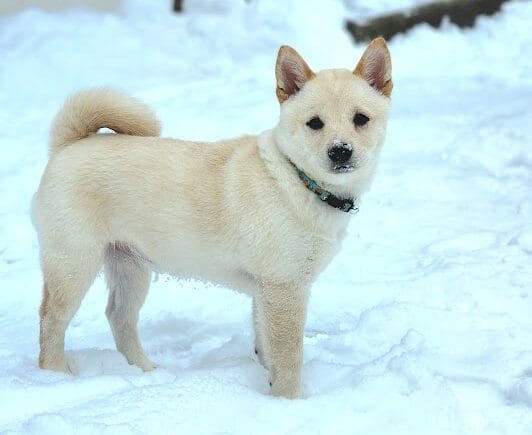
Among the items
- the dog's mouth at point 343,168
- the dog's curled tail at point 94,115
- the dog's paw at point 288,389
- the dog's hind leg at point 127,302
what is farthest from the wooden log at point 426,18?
the dog's paw at point 288,389

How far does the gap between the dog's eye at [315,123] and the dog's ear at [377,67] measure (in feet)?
0.95

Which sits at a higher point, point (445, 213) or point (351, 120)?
point (351, 120)

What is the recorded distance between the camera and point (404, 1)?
8.41 metres

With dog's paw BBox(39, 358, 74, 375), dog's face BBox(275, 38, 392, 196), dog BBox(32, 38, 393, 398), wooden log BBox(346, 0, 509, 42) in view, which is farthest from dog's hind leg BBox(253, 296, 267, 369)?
wooden log BBox(346, 0, 509, 42)

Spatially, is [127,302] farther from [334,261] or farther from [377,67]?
[377,67]

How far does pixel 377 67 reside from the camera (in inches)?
117

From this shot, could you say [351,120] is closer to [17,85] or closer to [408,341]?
[408,341]

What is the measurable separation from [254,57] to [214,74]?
492 millimetres

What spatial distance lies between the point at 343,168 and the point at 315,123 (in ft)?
0.78

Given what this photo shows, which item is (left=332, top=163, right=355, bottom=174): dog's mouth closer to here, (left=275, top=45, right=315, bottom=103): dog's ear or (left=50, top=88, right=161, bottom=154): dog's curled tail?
(left=275, top=45, right=315, bottom=103): dog's ear

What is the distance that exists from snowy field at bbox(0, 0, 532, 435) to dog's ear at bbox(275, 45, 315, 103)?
1.15 m

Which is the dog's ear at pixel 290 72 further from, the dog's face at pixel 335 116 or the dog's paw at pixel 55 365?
the dog's paw at pixel 55 365

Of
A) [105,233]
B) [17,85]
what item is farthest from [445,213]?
[17,85]

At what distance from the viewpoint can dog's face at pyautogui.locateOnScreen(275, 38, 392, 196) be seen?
108 inches
